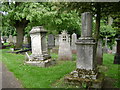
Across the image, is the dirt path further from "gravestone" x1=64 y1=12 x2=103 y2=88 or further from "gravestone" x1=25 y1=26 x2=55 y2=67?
"gravestone" x1=25 y1=26 x2=55 y2=67

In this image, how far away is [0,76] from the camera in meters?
6.16

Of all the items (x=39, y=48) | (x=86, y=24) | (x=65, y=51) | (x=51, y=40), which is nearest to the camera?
(x=86, y=24)

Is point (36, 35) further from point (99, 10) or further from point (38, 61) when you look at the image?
point (99, 10)

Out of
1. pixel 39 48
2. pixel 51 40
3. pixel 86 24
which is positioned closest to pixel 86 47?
pixel 86 24

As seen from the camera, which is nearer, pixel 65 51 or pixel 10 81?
pixel 10 81

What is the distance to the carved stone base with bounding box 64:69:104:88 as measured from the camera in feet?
16.1

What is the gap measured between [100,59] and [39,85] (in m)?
5.64

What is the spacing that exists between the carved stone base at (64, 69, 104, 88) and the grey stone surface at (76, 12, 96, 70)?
259mm

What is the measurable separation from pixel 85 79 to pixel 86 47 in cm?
116

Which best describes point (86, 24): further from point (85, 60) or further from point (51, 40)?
point (51, 40)

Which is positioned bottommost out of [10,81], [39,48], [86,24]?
[10,81]

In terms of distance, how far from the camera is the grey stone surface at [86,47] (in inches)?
210

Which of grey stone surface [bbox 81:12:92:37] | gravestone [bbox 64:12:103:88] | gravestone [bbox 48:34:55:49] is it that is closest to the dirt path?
gravestone [bbox 64:12:103:88]

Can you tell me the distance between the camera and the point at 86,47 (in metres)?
5.38
